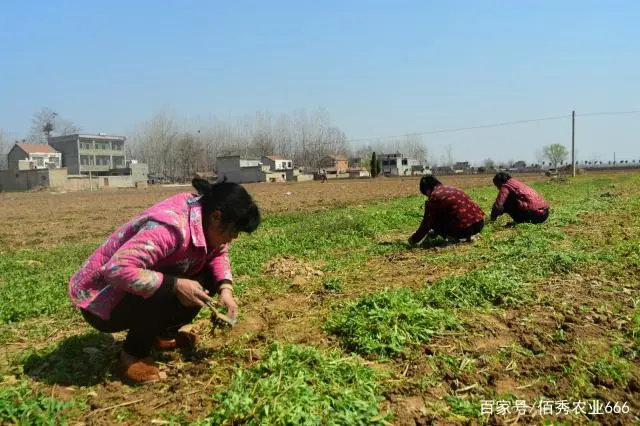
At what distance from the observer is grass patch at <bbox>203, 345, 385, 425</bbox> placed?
7.91ft

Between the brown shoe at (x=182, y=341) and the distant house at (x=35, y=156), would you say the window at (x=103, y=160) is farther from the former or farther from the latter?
the brown shoe at (x=182, y=341)

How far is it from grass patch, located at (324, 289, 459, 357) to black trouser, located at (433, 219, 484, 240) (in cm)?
323

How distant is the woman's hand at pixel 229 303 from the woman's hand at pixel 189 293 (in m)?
0.23

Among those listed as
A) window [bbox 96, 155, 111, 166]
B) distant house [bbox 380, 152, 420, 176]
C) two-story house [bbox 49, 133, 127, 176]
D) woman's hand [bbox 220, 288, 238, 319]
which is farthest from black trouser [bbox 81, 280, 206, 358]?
distant house [bbox 380, 152, 420, 176]

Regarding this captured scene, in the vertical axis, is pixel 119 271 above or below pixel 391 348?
above

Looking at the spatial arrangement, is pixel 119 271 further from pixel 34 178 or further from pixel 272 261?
pixel 34 178

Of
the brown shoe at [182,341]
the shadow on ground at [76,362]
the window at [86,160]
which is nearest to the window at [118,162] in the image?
the window at [86,160]

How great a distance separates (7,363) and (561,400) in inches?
139

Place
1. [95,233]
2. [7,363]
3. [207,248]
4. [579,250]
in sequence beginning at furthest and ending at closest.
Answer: [95,233], [579,250], [7,363], [207,248]

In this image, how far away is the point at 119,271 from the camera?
270cm

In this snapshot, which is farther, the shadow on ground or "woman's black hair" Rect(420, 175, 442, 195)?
"woman's black hair" Rect(420, 175, 442, 195)

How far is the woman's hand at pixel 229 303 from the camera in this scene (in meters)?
3.10

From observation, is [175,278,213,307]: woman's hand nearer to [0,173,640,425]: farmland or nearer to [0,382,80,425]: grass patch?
[0,173,640,425]: farmland

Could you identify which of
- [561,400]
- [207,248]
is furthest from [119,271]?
[561,400]
